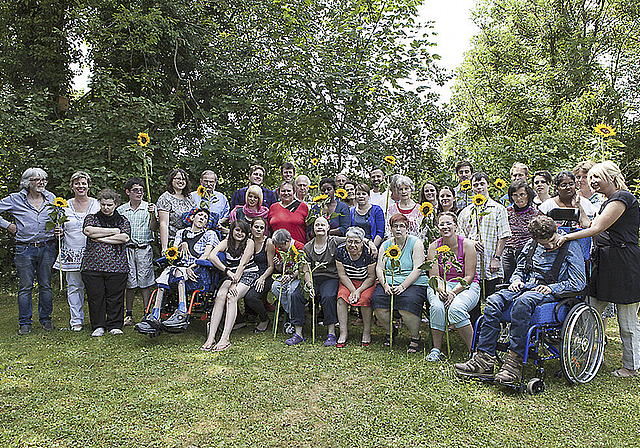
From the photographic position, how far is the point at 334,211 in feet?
17.0

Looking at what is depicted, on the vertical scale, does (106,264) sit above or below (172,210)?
below

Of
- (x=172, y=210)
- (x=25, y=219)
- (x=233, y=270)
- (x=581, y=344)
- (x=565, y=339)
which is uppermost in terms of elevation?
(x=172, y=210)

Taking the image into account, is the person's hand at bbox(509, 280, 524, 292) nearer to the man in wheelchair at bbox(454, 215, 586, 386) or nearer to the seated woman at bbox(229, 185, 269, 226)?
the man in wheelchair at bbox(454, 215, 586, 386)

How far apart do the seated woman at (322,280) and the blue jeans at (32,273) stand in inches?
112

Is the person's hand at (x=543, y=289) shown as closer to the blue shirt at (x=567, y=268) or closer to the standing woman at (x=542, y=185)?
the blue shirt at (x=567, y=268)

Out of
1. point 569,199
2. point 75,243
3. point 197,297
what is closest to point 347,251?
point 197,297

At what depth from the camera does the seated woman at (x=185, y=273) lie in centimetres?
454

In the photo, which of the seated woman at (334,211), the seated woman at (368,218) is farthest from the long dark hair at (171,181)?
the seated woman at (368,218)

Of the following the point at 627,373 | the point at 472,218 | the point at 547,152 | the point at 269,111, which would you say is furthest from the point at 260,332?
the point at 547,152

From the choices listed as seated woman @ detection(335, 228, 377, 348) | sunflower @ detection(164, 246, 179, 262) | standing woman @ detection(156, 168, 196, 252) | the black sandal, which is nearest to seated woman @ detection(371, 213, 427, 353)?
the black sandal

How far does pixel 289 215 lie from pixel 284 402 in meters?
2.38

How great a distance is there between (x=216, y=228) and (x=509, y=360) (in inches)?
134

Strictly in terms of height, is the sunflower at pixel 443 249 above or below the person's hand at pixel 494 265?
above

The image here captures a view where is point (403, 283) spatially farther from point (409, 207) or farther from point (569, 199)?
point (569, 199)
